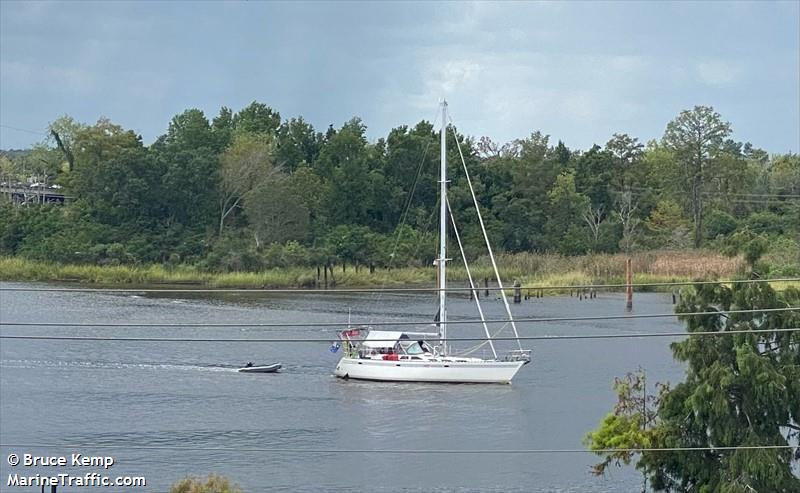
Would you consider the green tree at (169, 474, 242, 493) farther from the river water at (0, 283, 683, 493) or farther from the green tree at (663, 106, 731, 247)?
the green tree at (663, 106, 731, 247)

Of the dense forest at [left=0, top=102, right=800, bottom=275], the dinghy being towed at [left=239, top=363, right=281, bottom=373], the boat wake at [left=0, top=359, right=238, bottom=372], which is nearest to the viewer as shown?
the dinghy being towed at [left=239, top=363, right=281, bottom=373]

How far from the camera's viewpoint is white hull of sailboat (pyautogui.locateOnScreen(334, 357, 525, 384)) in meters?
37.5

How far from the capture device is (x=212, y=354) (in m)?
44.4

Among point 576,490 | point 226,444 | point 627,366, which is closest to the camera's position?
point 576,490

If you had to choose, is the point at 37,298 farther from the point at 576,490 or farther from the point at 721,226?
the point at 721,226

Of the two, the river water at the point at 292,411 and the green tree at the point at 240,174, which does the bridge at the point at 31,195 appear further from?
the river water at the point at 292,411

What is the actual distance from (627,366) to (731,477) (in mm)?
22638

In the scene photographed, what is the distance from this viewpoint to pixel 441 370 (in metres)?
37.6

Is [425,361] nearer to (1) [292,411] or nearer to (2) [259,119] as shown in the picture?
(1) [292,411]

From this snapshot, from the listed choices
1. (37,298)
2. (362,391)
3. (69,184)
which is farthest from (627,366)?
(69,184)

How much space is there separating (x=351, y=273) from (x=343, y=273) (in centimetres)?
59

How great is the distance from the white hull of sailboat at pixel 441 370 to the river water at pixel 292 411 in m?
0.38

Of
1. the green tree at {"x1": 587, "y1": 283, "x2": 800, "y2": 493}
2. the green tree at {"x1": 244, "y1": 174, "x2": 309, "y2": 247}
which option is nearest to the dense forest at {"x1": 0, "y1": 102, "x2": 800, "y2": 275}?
the green tree at {"x1": 244, "y1": 174, "x2": 309, "y2": 247}

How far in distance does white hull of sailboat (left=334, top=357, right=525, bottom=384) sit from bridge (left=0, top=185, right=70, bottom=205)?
6053 centimetres
